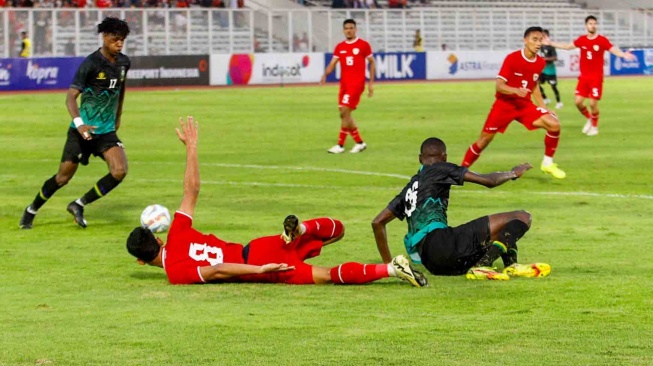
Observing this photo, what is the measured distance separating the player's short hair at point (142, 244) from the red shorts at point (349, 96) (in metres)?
14.3

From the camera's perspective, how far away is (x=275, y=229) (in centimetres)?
1461

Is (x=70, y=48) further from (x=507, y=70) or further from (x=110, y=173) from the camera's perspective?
(x=110, y=173)

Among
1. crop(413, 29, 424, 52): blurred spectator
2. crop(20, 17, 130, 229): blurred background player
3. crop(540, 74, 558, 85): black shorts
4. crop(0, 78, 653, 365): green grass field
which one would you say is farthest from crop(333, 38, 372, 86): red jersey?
crop(413, 29, 424, 52): blurred spectator

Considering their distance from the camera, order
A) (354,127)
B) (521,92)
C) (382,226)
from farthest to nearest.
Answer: (354,127), (521,92), (382,226)

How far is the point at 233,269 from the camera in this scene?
10.5 metres

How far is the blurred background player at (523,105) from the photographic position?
19.3m

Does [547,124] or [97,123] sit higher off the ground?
[97,123]

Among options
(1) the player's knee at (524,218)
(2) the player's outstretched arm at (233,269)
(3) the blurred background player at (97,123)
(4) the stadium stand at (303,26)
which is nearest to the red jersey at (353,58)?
(3) the blurred background player at (97,123)

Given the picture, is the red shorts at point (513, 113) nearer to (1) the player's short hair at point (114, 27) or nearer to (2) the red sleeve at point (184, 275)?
(1) the player's short hair at point (114, 27)

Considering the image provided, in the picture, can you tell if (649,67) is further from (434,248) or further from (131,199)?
(434,248)

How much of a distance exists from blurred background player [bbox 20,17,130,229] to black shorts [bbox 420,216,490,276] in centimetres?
537

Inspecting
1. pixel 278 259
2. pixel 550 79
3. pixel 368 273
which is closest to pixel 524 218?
pixel 368 273

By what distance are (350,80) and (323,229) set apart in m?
14.4

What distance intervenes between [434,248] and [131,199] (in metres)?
7.94
